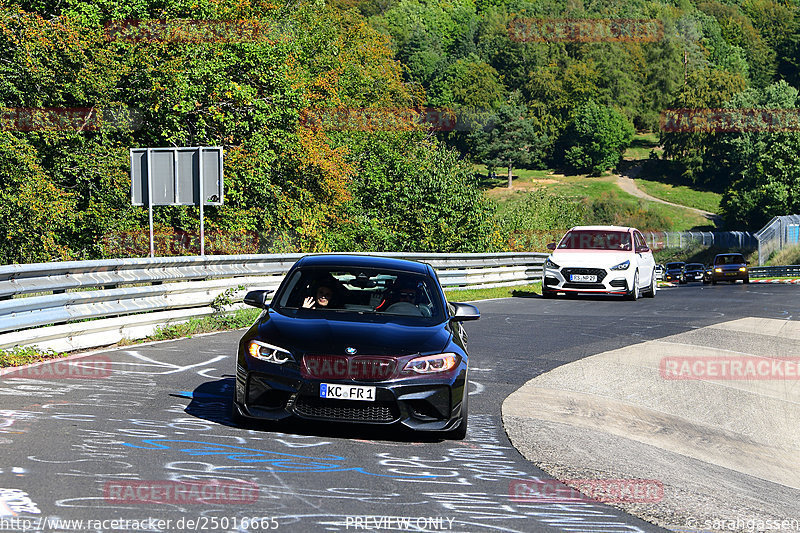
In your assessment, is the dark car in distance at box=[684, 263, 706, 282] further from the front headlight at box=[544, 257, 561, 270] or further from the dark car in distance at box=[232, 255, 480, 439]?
the dark car in distance at box=[232, 255, 480, 439]

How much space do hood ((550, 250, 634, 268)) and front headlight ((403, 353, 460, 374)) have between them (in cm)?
1532

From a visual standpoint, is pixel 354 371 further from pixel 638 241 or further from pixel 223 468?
pixel 638 241

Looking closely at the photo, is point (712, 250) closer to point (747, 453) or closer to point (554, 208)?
point (554, 208)

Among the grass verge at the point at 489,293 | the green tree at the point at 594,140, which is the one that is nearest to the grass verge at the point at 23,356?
the grass verge at the point at 489,293

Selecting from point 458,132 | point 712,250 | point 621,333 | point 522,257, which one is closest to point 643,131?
point 458,132

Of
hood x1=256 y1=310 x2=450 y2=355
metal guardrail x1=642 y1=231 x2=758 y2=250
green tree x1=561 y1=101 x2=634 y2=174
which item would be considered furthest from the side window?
green tree x1=561 y1=101 x2=634 y2=174

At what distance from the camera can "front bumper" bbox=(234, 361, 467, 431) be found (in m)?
6.62

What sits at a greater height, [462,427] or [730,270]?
[462,427]

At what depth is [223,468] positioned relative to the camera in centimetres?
575

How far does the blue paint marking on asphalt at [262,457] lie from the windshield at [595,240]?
56.3 feet

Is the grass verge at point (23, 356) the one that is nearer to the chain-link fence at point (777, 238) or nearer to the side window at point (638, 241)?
the side window at point (638, 241)

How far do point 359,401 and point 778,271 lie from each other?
184 ft

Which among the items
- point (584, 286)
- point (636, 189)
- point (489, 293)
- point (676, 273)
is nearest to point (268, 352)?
point (584, 286)

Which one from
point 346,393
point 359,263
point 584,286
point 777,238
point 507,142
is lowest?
point 777,238
